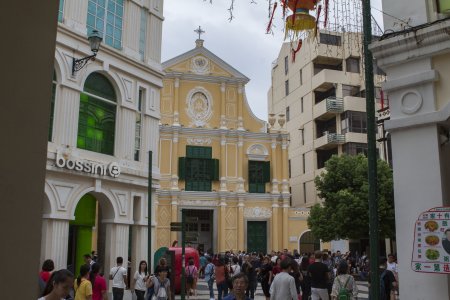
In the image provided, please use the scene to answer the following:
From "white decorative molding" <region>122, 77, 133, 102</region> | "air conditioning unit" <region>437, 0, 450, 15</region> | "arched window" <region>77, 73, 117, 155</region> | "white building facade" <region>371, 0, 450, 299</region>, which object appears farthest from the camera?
"white decorative molding" <region>122, 77, 133, 102</region>

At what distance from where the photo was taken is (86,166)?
1527 cm

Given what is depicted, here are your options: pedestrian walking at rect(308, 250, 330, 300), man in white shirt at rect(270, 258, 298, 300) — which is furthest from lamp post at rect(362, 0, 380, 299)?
pedestrian walking at rect(308, 250, 330, 300)

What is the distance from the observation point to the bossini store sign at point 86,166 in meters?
14.4

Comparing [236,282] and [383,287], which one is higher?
[236,282]

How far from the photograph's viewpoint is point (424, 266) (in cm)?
512

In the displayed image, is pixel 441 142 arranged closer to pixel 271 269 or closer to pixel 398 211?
pixel 398 211

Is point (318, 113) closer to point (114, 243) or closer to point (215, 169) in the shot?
point (215, 169)

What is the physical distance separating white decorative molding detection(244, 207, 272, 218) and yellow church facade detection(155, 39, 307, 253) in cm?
7

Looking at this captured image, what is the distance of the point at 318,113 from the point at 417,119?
3078cm

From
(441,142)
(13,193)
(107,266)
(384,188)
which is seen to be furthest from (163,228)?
(13,193)

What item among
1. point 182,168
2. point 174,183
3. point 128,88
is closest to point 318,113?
point 182,168

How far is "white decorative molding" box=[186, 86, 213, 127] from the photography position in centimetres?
3391

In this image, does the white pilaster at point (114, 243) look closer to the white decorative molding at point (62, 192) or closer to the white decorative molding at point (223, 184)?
the white decorative molding at point (62, 192)

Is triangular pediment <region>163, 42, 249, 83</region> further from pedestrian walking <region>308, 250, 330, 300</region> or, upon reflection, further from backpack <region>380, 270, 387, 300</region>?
backpack <region>380, 270, 387, 300</region>
